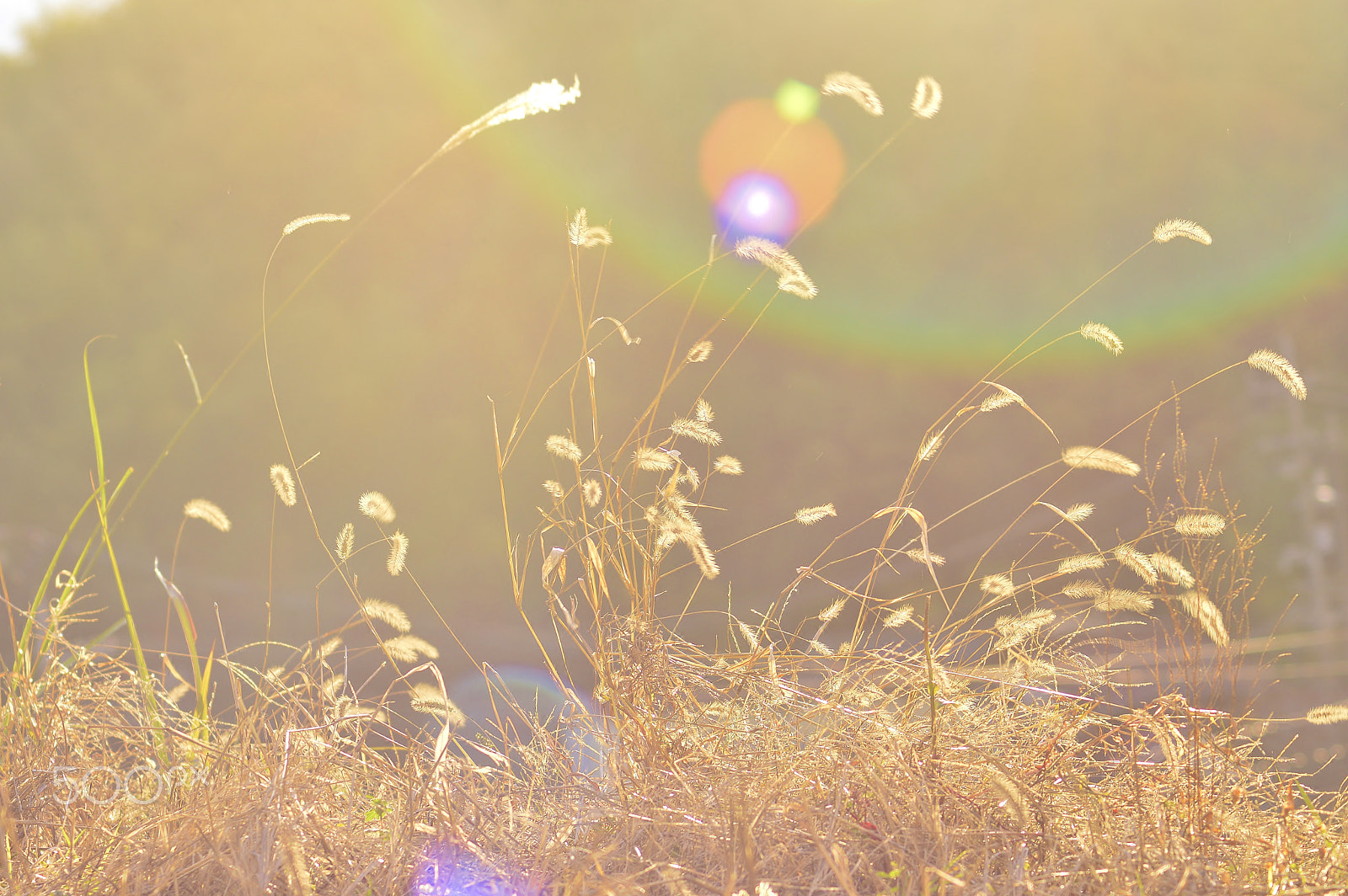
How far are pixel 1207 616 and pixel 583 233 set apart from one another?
64cm

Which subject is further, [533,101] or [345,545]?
[345,545]

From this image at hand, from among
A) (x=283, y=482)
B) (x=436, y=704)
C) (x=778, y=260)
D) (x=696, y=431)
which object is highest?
(x=778, y=260)

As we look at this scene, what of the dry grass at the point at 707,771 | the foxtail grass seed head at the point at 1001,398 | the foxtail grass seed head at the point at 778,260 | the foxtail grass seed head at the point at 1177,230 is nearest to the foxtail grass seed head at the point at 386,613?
the dry grass at the point at 707,771

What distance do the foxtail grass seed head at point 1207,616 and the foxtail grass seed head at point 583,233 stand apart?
0.59 meters

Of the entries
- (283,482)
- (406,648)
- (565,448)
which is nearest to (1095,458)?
(565,448)

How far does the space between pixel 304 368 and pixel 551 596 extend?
3.64 meters

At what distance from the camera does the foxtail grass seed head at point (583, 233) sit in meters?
0.89

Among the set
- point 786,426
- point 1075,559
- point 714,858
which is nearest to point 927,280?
point 786,426

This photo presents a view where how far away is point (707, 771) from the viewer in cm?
80

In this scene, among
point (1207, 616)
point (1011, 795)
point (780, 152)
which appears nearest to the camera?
point (1011, 795)

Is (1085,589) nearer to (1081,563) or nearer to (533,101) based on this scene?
(1081,563)

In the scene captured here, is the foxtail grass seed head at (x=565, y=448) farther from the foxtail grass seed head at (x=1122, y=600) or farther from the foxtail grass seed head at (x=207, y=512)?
the foxtail grass seed head at (x=1122, y=600)

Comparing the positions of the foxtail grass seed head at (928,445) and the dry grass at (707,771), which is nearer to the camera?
the dry grass at (707,771)

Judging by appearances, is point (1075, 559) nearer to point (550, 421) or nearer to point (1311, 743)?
point (550, 421)
